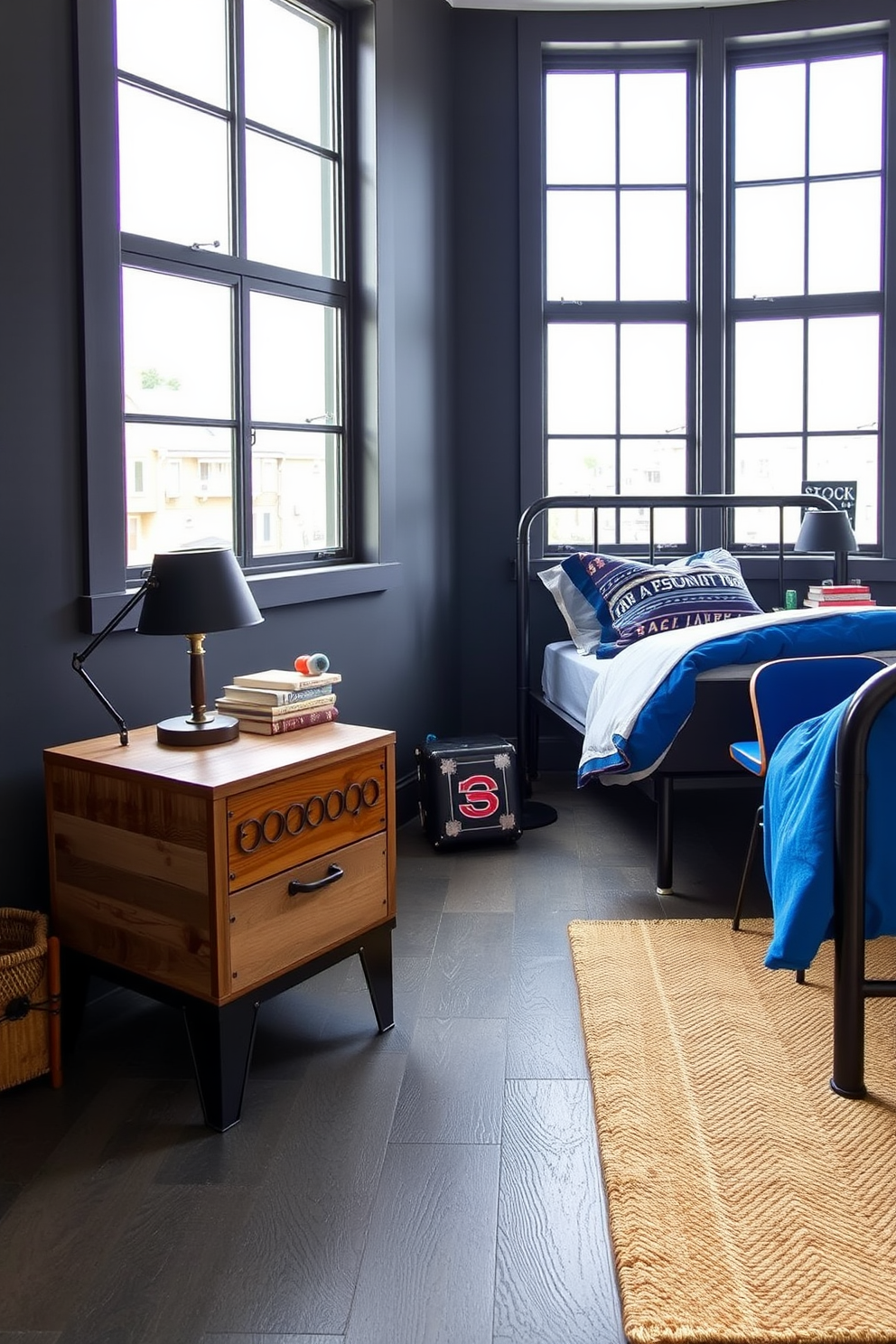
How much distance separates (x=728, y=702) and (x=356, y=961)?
4.14ft

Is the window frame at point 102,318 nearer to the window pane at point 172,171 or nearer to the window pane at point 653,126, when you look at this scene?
the window pane at point 172,171

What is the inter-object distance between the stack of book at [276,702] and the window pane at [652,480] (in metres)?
2.68

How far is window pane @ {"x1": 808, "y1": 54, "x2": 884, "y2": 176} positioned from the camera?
4844 mm

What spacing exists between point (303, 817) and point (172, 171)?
1839 millimetres

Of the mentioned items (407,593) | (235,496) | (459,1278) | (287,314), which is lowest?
(459,1278)

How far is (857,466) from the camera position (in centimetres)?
501

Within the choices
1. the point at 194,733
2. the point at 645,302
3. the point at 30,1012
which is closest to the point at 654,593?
the point at 645,302

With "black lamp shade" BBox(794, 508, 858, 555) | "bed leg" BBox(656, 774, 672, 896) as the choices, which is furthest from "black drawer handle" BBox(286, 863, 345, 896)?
"black lamp shade" BBox(794, 508, 858, 555)

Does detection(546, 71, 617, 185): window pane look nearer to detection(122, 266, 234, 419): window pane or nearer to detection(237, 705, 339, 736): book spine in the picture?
detection(122, 266, 234, 419): window pane

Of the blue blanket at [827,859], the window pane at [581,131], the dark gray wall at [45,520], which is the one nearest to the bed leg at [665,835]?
the dark gray wall at [45,520]

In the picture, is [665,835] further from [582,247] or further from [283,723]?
[582,247]

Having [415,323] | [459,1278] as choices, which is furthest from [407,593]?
[459,1278]

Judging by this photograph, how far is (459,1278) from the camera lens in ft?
5.69

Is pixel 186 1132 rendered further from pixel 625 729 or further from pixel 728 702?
pixel 728 702
